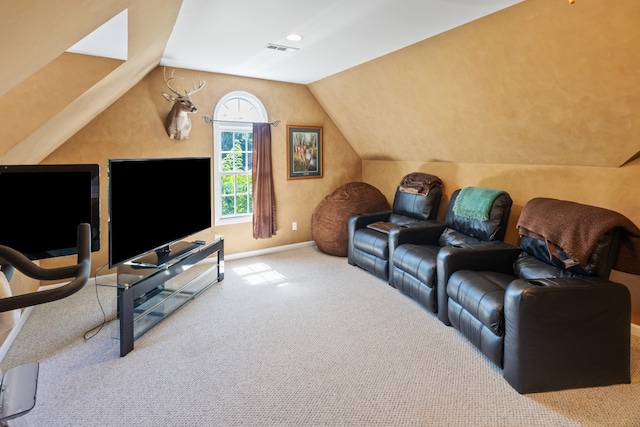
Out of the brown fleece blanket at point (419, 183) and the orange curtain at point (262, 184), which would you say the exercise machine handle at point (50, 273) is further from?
the orange curtain at point (262, 184)

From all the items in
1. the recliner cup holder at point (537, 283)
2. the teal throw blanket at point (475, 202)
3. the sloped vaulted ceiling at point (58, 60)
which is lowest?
the recliner cup holder at point (537, 283)

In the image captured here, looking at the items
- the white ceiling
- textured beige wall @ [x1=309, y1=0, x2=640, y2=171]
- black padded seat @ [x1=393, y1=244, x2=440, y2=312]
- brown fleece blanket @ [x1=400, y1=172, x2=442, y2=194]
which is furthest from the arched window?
black padded seat @ [x1=393, y1=244, x2=440, y2=312]

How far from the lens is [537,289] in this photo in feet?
7.52

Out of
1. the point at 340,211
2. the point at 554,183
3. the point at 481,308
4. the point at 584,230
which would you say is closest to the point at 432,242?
the point at 554,183

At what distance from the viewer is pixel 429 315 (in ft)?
11.5

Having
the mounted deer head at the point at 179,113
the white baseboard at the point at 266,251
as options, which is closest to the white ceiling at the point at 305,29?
the mounted deer head at the point at 179,113

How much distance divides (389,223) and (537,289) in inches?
98.4

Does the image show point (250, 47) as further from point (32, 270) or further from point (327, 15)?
point (32, 270)

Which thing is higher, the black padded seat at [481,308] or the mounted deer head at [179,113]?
the mounted deer head at [179,113]

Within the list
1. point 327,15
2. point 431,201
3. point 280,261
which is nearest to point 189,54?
point 327,15

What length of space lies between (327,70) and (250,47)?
4.09ft

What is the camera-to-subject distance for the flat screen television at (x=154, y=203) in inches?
114

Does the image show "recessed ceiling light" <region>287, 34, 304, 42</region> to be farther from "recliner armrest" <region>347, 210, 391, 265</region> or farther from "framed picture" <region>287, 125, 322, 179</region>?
"recliner armrest" <region>347, 210, 391, 265</region>

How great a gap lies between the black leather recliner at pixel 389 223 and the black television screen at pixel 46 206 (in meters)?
3.01
